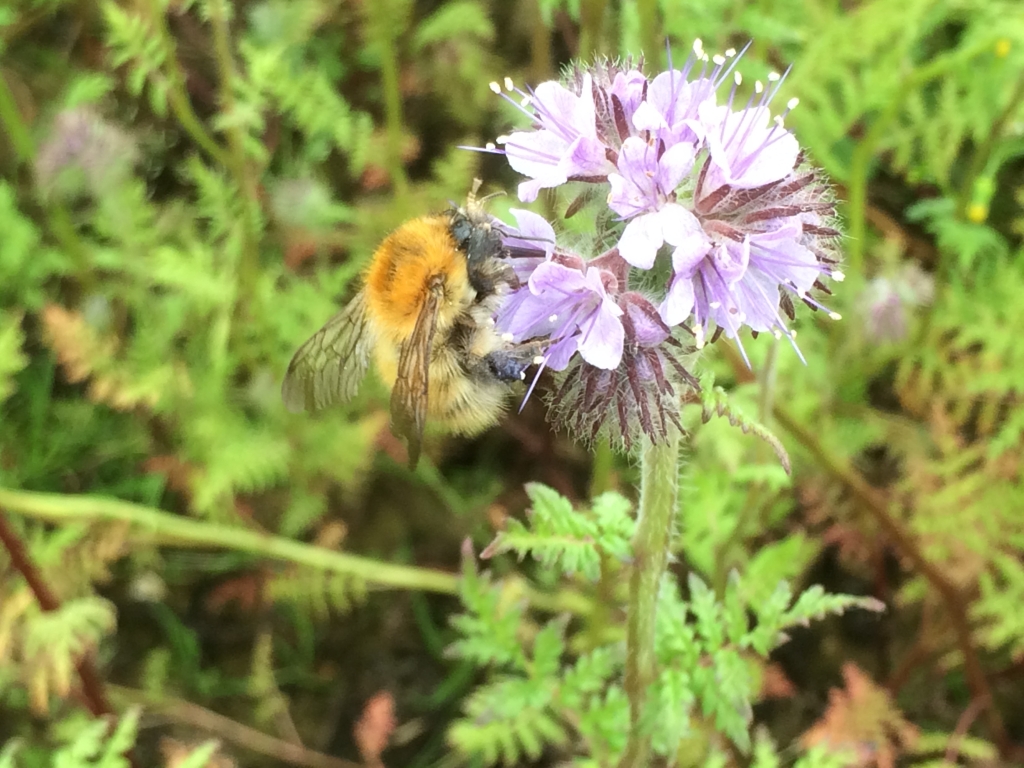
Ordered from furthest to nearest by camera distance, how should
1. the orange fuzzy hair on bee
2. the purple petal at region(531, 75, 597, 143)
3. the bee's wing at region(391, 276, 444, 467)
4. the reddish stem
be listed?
the reddish stem, the orange fuzzy hair on bee, the bee's wing at region(391, 276, 444, 467), the purple petal at region(531, 75, 597, 143)

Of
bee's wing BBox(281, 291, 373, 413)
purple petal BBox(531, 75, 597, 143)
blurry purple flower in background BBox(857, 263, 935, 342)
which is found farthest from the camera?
blurry purple flower in background BBox(857, 263, 935, 342)

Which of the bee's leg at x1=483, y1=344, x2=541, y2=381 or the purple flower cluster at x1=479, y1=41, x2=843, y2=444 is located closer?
the purple flower cluster at x1=479, y1=41, x2=843, y2=444

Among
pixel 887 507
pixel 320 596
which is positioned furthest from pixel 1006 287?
pixel 320 596

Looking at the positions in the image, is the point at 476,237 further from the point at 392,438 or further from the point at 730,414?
the point at 392,438

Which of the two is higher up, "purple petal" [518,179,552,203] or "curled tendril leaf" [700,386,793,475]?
"purple petal" [518,179,552,203]

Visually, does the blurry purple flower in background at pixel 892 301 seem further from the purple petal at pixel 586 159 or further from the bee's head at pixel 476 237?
Answer: the purple petal at pixel 586 159

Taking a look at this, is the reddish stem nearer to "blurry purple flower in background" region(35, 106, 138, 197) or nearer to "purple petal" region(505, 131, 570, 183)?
"blurry purple flower in background" region(35, 106, 138, 197)

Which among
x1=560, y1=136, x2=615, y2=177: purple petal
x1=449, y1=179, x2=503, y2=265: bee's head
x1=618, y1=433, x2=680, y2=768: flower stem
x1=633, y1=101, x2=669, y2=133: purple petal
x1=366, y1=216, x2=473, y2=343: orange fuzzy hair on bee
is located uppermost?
x1=633, y1=101, x2=669, y2=133: purple petal

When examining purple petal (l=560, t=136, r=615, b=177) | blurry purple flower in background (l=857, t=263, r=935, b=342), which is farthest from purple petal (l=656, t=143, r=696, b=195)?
blurry purple flower in background (l=857, t=263, r=935, b=342)
